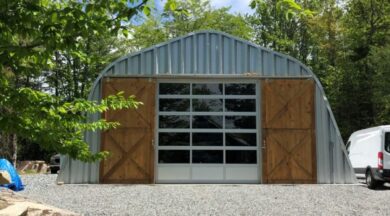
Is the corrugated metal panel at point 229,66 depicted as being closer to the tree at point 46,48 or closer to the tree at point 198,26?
the tree at point 46,48

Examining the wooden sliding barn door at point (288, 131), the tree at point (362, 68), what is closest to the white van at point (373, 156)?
the wooden sliding barn door at point (288, 131)

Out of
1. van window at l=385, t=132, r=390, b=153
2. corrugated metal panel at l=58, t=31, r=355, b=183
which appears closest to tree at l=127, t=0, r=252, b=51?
corrugated metal panel at l=58, t=31, r=355, b=183

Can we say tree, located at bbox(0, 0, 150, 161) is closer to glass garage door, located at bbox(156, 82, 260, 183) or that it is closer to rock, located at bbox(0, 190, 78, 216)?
rock, located at bbox(0, 190, 78, 216)

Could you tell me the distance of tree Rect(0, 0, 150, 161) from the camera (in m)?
3.16

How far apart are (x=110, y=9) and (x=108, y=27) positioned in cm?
22

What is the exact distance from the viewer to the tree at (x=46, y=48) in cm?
316

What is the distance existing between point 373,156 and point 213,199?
638 cm

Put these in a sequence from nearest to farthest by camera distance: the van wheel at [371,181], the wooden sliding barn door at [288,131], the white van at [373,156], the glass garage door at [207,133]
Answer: the white van at [373,156] < the van wheel at [371,181] < the wooden sliding barn door at [288,131] < the glass garage door at [207,133]

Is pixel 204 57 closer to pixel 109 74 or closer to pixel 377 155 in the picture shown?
pixel 109 74

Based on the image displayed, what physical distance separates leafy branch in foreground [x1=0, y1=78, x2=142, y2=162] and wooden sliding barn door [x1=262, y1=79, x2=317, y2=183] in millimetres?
10856

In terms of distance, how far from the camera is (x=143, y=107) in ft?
48.1

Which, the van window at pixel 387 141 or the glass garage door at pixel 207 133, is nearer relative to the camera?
the van window at pixel 387 141

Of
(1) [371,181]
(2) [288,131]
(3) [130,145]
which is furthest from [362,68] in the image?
(3) [130,145]

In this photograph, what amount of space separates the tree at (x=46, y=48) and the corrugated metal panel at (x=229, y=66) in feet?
34.9
